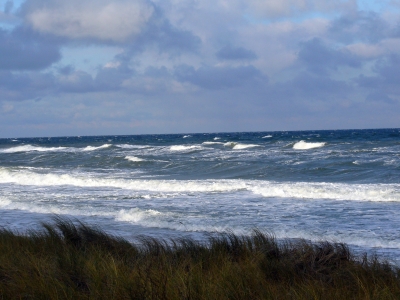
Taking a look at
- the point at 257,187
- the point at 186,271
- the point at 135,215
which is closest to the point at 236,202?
the point at 257,187

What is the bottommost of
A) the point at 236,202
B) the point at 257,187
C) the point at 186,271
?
the point at 236,202

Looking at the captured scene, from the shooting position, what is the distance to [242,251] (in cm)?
711

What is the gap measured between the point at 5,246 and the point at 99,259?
1.89 m

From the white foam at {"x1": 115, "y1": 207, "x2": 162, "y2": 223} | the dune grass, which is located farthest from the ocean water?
the dune grass

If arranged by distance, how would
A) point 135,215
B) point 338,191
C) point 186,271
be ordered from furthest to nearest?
point 338,191 → point 135,215 → point 186,271

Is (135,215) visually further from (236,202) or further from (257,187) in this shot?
(257,187)

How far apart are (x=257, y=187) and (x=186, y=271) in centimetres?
1333

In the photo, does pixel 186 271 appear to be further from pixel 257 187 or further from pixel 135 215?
pixel 257 187

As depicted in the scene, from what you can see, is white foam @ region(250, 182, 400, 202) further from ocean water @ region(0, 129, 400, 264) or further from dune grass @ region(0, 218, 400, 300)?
dune grass @ region(0, 218, 400, 300)

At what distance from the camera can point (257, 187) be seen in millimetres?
18953

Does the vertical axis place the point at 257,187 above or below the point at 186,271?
below

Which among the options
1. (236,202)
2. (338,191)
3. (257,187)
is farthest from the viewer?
(257,187)

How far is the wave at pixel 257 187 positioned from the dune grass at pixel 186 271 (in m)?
9.47

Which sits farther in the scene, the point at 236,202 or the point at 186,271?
the point at 236,202
